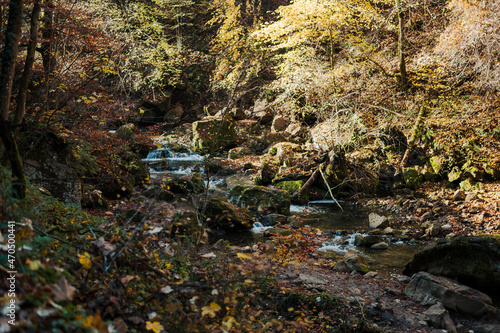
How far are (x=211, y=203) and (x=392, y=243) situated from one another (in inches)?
188

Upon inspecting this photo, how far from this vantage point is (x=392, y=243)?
7836 mm

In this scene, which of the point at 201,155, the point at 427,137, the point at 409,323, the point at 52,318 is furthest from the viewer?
the point at 201,155

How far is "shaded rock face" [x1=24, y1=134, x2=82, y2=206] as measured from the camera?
19.2 ft

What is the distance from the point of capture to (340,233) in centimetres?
842

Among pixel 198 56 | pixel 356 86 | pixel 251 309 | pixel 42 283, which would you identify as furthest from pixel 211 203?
pixel 198 56

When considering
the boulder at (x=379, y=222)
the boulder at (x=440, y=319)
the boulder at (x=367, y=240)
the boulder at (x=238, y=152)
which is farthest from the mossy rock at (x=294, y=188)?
the boulder at (x=440, y=319)

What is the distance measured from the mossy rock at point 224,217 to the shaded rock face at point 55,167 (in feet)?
10.5

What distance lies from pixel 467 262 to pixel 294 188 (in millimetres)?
6659

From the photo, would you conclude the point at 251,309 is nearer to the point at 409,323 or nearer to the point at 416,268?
the point at 409,323

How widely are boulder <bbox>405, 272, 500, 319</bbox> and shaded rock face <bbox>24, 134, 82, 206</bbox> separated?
21.2 feet

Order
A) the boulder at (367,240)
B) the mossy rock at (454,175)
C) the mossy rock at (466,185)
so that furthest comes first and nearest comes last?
the mossy rock at (454,175)
the mossy rock at (466,185)
the boulder at (367,240)

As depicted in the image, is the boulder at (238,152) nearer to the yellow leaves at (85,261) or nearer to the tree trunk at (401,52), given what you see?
the tree trunk at (401,52)

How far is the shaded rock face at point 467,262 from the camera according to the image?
5410 millimetres

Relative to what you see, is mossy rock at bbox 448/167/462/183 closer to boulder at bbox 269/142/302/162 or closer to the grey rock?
the grey rock
